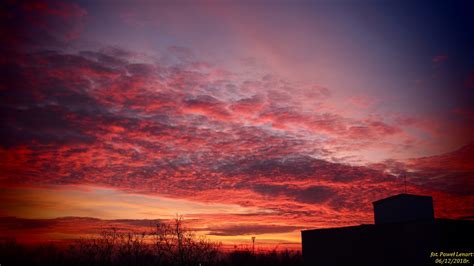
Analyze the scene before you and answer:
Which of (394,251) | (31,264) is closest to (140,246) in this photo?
(31,264)

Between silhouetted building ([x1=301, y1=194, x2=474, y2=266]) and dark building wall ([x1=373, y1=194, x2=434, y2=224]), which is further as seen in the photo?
dark building wall ([x1=373, y1=194, x2=434, y2=224])

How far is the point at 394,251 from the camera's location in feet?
97.3

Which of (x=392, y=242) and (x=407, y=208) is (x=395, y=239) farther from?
(x=407, y=208)

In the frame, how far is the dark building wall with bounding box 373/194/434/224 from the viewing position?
40.4 m

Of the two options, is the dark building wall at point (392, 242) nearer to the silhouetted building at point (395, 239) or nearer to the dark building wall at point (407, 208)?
the silhouetted building at point (395, 239)

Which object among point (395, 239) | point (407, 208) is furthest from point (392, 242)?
point (407, 208)

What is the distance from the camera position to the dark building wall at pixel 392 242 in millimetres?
27766

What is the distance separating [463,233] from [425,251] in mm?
3517

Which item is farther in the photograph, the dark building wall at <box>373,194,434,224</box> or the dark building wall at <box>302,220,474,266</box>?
the dark building wall at <box>373,194,434,224</box>

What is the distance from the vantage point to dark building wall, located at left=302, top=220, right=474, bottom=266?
1093 inches

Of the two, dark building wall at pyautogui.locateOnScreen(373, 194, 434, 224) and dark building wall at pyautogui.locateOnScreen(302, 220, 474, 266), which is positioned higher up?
dark building wall at pyautogui.locateOnScreen(373, 194, 434, 224)

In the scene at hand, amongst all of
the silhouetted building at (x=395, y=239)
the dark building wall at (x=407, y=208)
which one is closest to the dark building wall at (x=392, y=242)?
the silhouetted building at (x=395, y=239)

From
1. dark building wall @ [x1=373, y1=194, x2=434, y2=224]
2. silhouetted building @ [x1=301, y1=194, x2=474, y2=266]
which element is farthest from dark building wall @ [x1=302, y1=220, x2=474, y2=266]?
dark building wall @ [x1=373, y1=194, x2=434, y2=224]

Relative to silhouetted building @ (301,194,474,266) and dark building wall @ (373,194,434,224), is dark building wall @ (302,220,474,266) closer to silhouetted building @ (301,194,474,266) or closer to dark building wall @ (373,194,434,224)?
silhouetted building @ (301,194,474,266)
